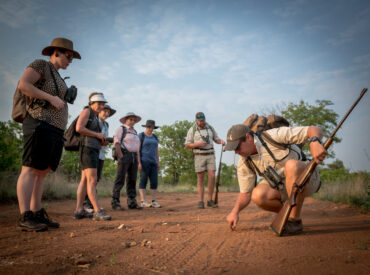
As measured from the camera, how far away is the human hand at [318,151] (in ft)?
8.31

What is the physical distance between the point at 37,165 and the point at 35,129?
1.51 feet

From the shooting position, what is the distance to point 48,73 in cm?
327

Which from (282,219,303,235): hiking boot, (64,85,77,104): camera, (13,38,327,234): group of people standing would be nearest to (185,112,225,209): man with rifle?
(13,38,327,234): group of people standing

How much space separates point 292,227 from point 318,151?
1062 millimetres

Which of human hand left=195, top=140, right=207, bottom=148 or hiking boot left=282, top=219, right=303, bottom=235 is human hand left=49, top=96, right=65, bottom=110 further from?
human hand left=195, top=140, right=207, bottom=148

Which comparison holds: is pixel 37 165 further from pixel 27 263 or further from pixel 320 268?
pixel 320 268

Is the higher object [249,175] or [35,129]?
[35,129]

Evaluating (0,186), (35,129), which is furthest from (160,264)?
(0,186)

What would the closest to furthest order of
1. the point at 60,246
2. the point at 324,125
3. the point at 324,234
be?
the point at 60,246
the point at 324,234
the point at 324,125

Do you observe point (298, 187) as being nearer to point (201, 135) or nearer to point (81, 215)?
point (81, 215)

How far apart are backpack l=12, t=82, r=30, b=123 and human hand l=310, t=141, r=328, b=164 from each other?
11.5 ft

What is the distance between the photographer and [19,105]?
3.08 metres

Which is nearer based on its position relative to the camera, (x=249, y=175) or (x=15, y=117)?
(x=15, y=117)

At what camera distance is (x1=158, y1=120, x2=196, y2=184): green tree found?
33.2m
